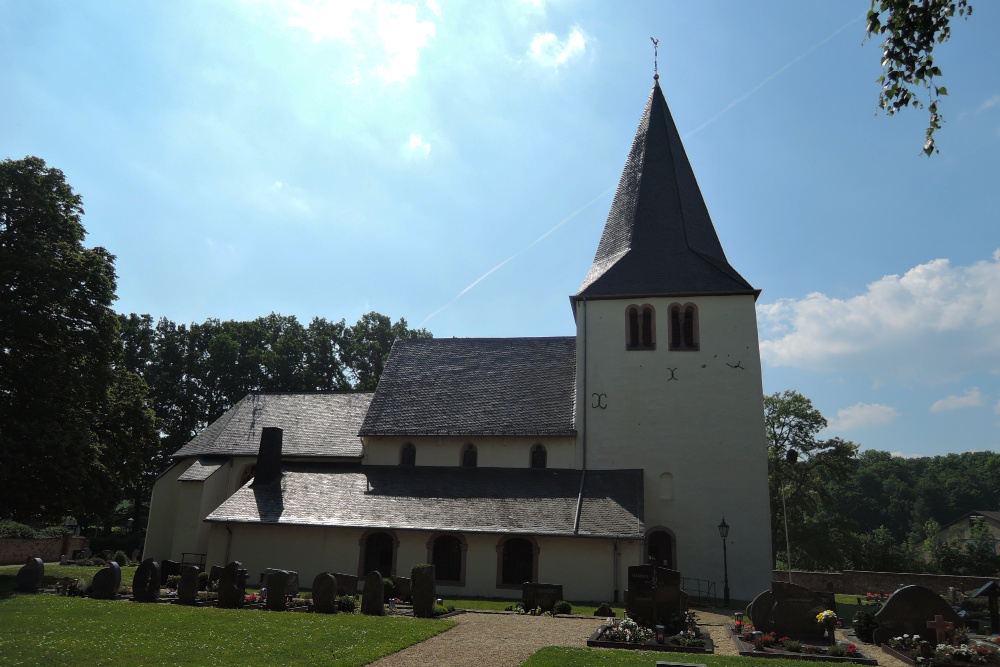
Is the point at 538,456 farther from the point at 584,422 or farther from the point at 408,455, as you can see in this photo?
the point at 408,455

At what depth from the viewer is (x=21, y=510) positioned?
23.3 meters

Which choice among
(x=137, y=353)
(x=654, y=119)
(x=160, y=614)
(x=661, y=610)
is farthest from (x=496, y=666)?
(x=137, y=353)

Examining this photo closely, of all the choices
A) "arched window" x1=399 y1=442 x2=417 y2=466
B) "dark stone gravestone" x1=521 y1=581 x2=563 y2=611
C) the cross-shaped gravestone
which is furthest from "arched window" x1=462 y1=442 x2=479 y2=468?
the cross-shaped gravestone

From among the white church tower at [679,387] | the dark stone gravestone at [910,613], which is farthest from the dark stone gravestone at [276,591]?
the dark stone gravestone at [910,613]

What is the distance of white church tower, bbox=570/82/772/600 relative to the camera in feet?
88.9

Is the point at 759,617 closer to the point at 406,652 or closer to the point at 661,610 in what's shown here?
the point at 661,610

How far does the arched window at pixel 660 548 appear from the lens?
2717cm

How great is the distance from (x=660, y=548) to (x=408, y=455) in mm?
11657

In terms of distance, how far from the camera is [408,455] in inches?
1219

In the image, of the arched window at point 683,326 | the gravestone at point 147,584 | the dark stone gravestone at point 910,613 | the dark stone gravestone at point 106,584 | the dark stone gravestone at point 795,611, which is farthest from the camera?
the arched window at point 683,326

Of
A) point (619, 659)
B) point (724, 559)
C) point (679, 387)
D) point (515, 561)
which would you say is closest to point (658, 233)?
point (679, 387)

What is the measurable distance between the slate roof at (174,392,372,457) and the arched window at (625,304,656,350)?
1363 centimetres

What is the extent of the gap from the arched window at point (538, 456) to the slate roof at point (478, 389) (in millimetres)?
Result: 830

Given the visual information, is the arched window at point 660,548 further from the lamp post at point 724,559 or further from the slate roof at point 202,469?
the slate roof at point 202,469
